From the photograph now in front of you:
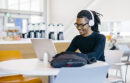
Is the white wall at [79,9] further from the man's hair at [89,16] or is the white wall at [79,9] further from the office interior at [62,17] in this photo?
the man's hair at [89,16]

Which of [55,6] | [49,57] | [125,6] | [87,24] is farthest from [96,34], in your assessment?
[55,6]

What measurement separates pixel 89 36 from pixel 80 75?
1513 millimetres

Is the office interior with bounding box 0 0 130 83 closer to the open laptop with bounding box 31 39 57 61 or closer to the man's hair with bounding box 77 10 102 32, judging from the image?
the man's hair with bounding box 77 10 102 32

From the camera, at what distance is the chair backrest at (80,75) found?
3.59 feet

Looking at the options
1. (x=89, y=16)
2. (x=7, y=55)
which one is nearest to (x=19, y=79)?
(x=7, y=55)

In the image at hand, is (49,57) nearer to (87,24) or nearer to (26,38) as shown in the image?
(87,24)

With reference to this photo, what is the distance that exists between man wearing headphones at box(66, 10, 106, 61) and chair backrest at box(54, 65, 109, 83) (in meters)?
1.12

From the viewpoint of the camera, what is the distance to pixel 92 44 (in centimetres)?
257

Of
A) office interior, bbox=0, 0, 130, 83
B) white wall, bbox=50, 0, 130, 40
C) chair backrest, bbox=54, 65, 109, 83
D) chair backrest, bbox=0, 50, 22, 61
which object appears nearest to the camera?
chair backrest, bbox=54, 65, 109, 83

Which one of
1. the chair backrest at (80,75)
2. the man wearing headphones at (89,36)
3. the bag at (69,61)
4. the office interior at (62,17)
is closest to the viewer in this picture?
the chair backrest at (80,75)

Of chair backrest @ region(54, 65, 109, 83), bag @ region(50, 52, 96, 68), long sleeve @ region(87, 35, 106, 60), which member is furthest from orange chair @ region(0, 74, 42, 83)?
chair backrest @ region(54, 65, 109, 83)

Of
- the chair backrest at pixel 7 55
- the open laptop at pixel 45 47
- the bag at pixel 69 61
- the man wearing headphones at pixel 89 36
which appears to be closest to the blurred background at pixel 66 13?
the chair backrest at pixel 7 55

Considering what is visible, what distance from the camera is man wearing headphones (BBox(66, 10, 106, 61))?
95.4 inches

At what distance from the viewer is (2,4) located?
24.8 feet
